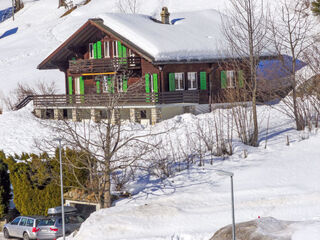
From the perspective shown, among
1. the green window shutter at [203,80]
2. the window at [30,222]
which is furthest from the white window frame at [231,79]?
the window at [30,222]

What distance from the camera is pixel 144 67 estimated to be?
37.9m

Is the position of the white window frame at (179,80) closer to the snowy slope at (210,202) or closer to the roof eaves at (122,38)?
the roof eaves at (122,38)

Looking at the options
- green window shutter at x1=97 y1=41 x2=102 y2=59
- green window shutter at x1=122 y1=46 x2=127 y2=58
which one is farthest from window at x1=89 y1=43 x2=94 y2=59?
green window shutter at x1=122 y1=46 x2=127 y2=58

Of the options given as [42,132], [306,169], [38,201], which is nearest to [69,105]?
[42,132]

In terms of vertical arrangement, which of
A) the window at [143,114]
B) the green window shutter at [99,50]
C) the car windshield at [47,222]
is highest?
the green window shutter at [99,50]

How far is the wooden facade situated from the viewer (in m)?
36.4

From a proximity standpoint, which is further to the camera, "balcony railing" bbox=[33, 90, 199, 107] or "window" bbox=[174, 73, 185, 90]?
"window" bbox=[174, 73, 185, 90]

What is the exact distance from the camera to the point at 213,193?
22875mm

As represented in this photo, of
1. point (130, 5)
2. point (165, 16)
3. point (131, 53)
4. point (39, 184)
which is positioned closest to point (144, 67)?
point (131, 53)

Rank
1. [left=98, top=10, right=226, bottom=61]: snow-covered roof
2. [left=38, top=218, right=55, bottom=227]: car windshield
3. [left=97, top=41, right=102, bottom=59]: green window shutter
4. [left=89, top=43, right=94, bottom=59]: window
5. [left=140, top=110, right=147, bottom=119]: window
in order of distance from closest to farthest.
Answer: [left=38, top=218, right=55, bottom=227]: car windshield
[left=98, top=10, right=226, bottom=61]: snow-covered roof
[left=140, top=110, right=147, bottom=119]: window
[left=97, top=41, right=102, bottom=59]: green window shutter
[left=89, top=43, right=94, bottom=59]: window

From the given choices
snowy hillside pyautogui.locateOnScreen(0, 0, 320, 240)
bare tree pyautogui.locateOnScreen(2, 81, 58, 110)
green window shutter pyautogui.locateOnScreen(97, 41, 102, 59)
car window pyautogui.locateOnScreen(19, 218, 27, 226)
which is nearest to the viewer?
snowy hillside pyautogui.locateOnScreen(0, 0, 320, 240)

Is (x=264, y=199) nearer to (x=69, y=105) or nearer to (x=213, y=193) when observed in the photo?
(x=213, y=193)

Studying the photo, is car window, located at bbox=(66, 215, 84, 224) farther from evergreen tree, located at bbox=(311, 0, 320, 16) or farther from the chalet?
evergreen tree, located at bbox=(311, 0, 320, 16)

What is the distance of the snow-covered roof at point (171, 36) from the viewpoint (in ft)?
119
